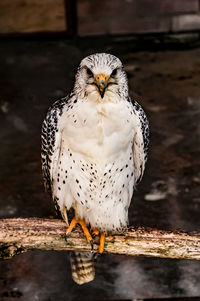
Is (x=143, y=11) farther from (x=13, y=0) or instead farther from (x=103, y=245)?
(x=103, y=245)

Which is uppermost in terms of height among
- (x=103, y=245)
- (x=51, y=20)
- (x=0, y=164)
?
(x=51, y=20)

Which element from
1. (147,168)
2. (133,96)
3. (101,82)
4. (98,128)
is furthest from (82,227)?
(133,96)

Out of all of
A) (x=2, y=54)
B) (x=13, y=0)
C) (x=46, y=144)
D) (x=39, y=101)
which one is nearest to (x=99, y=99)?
(x=46, y=144)

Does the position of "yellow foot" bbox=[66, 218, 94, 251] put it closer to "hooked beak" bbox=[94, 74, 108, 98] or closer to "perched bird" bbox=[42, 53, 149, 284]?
"perched bird" bbox=[42, 53, 149, 284]

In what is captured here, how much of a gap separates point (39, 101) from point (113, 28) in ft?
9.93

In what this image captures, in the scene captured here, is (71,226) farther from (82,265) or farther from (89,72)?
(89,72)

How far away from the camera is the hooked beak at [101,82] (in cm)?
299

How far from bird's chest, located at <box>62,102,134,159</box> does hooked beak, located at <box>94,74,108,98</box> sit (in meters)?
0.19

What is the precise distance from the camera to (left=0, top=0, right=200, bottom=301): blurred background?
5.09 metres

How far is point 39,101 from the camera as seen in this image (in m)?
8.23

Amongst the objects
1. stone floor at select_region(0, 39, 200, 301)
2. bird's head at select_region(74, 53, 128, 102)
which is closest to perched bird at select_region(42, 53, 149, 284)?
bird's head at select_region(74, 53, 128, 102)

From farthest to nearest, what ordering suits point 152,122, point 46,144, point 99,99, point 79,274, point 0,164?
1. point 152,122
2. point 0,164
3. point 79,274
4. point 46,144
5. point 99,99

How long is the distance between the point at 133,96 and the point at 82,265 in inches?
176

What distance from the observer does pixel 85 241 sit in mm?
3551
